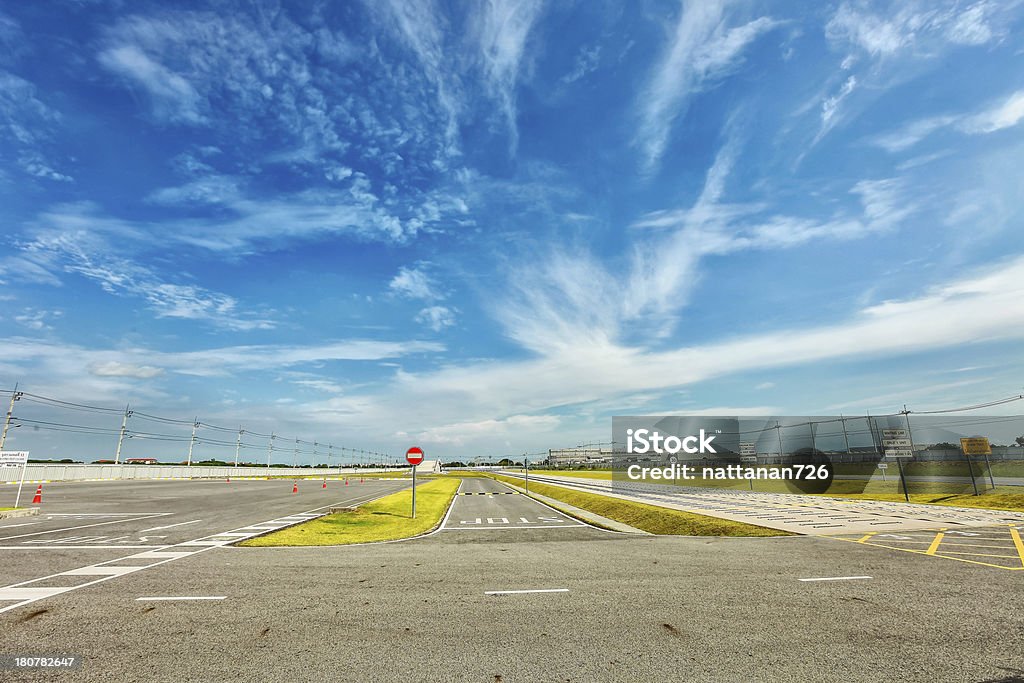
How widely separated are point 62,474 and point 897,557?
9394cm

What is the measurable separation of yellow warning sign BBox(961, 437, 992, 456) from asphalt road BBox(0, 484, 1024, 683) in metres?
26.4

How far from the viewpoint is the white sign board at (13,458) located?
2498 centimetres

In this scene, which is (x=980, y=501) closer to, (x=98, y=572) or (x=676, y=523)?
(x=676, y=523)

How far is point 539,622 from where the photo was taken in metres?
8.18

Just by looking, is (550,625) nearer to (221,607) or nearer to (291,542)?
(221,607)

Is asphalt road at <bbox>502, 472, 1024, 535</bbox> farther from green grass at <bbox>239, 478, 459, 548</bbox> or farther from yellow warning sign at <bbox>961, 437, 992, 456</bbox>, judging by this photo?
green grass at <bbox>239, 478, 459, 548</bbox>

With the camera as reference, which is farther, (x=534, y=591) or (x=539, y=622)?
(x=534, y=591)

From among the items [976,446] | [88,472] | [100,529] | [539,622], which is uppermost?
[976,446]

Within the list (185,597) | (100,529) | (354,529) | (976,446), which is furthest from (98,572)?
(976,446)

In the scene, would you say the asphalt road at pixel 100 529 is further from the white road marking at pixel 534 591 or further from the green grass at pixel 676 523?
the green grass at pixel 676 523

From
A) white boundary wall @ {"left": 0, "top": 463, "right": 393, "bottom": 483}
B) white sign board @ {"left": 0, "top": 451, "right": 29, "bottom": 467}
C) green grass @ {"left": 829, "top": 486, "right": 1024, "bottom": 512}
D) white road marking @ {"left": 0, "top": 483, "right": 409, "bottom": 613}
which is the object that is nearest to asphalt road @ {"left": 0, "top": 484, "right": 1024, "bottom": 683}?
white road marking @ {"left": 0, "top": 483, "right": 409, "bottom": 613}

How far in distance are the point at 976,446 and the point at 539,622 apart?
3972 cm

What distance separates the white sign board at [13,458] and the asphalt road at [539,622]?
16.8 metres

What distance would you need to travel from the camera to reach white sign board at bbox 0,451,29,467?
25.0m
